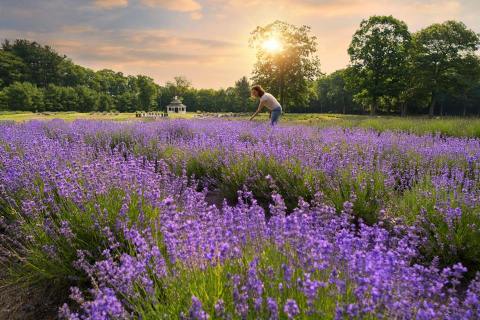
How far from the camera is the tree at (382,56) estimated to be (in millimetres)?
30109

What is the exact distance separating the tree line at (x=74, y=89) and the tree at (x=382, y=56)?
41.6 metres

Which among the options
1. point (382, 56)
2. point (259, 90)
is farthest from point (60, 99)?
point (259, 90)

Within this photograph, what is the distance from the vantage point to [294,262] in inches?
69.1

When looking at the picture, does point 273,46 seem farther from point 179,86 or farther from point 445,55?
point 179,86

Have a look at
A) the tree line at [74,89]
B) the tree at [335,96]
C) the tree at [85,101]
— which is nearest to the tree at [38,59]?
the tree line at [74,89]

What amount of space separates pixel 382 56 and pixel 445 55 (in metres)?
4.79

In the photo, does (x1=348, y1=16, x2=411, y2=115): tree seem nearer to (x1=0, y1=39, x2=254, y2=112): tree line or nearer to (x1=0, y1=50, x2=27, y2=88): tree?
(x1=0, y1=39, x2=254, y2=112): tree line

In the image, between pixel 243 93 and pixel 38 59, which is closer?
pixel 38 59

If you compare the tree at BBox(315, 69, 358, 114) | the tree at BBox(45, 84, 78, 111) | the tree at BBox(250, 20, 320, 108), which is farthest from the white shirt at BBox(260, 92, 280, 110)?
the tree at BBox(315, 69, 358, 114)

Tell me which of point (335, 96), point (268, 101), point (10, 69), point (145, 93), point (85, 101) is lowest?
point (268, 101)

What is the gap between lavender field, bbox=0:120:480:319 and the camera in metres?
1.52

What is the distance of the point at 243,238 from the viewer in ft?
6.68

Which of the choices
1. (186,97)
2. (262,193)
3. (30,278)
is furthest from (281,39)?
(186,97)

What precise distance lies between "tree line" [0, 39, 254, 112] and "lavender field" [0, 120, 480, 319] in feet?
173
